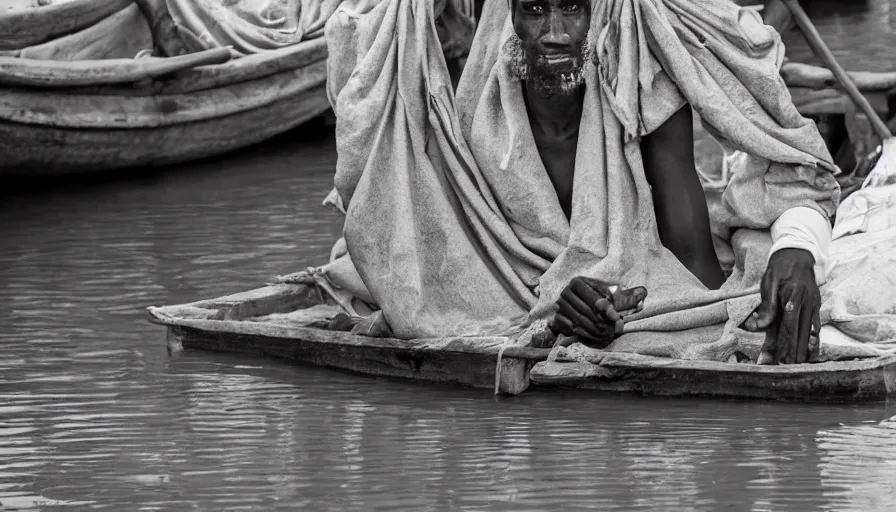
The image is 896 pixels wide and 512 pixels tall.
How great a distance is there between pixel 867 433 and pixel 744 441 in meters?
0.35

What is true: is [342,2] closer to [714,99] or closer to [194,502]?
[714,99]

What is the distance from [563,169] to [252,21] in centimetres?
617

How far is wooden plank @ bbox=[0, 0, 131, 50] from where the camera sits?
34.2 feet

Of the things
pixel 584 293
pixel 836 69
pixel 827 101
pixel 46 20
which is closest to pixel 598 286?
pixel 584 293

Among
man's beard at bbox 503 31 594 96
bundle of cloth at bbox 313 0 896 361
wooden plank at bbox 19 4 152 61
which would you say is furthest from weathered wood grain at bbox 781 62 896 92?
man's beard at bbox 503 31 594 96

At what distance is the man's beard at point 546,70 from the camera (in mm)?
6324

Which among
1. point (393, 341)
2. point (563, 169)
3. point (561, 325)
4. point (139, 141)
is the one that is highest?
point (563, 169)

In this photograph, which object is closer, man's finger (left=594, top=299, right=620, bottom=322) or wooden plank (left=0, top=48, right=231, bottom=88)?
man's finger (left=594, top=299, right=620, bottom=322)

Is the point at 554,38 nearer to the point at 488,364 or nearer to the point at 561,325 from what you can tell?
the point at 561,325

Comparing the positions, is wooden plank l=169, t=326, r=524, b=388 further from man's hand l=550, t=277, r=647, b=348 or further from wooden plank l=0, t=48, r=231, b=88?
wooden plank l=0, t=48, r=231, b=88

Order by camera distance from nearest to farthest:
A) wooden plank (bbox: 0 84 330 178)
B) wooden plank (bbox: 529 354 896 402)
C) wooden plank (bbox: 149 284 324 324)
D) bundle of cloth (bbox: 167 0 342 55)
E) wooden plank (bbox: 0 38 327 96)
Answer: wooden plank (bbox: 529 354 896 402)
wooden plank (bbox: 149 284 324 324)
wooden plank (bbox: 0 84 330 178)
wooden plank (bbox: 0 38 327 96)
bundle of cloth (bbox: 167 0 342 55)

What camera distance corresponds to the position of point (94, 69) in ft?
34.0

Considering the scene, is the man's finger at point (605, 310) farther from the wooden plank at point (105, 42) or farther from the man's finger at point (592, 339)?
the wooden plank at point (105, 42)

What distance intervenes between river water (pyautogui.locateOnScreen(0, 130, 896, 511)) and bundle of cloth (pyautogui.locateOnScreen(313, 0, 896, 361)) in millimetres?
320
